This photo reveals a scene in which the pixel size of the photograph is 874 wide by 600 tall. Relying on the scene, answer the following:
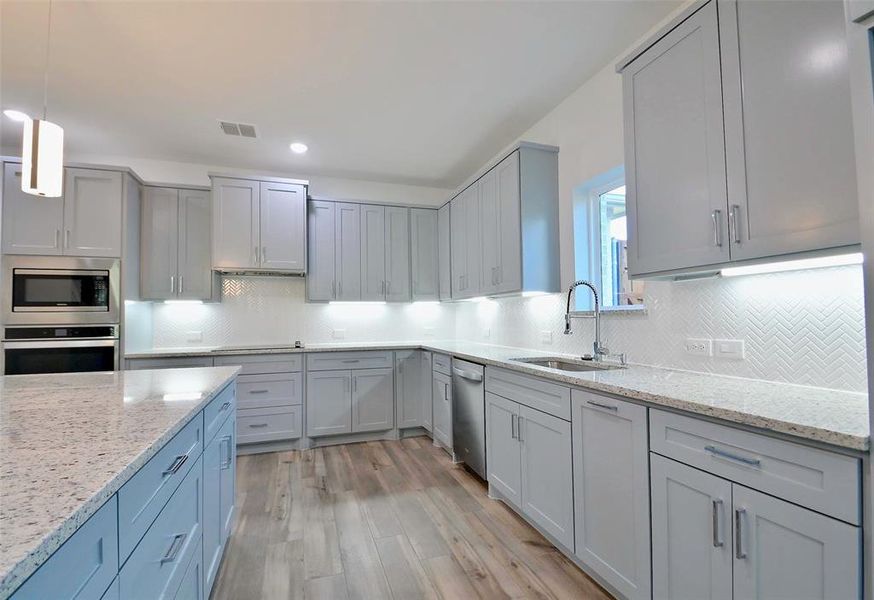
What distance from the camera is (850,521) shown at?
93 cm

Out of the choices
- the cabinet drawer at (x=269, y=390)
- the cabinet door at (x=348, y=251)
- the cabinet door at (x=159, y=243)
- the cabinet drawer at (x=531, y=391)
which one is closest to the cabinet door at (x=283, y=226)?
the cabinet door at (x=348, y=251)

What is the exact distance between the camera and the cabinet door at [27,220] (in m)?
2.97

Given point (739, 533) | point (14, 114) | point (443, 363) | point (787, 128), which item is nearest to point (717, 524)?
point (739, 533)

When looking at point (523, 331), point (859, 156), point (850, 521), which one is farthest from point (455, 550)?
point (859, 156)

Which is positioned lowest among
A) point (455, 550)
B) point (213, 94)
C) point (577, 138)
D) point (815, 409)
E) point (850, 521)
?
point (455, 550)

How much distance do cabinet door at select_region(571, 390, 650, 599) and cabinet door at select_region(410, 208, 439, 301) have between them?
267 cm

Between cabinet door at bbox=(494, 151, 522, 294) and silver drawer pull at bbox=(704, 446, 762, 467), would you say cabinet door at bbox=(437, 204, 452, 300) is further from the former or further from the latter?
silver drawer pull at bbox=(704, 446, 762, 467)

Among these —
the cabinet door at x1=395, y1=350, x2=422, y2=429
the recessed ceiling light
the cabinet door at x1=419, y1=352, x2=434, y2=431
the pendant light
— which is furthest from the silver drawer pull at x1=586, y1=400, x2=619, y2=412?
the recessed ceiling light

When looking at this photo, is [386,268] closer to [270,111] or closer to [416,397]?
[416,397]

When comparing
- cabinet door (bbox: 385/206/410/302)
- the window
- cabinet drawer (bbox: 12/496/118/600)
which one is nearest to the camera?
cabinet drawer (bbox: 12/496/118/600)

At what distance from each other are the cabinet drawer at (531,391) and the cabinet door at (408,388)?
1413 mm

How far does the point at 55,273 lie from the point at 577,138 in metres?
3.96

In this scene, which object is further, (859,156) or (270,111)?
(270,111)

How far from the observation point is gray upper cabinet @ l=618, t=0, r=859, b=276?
1.17 meters
